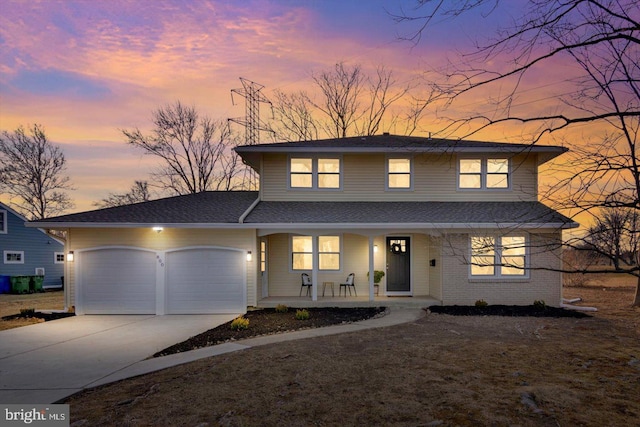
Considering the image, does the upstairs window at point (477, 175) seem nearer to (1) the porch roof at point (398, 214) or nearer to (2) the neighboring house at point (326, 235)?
(2) the neighboring house at point (326, 235)

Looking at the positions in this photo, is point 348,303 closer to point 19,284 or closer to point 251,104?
point 251,104

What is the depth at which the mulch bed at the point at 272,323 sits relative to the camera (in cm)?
862

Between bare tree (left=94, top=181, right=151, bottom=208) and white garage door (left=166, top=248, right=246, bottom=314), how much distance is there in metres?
21.3

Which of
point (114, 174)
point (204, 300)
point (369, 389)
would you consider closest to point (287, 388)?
point (369, 389)

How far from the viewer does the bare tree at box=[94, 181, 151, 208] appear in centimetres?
3156

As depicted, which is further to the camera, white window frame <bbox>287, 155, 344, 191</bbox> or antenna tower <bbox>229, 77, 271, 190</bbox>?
antenna tower <bbox>229, 77, 271, 190</bbox>

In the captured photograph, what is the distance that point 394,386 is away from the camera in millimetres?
5598

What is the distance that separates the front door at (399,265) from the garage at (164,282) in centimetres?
531

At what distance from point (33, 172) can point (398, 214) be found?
29976 mm

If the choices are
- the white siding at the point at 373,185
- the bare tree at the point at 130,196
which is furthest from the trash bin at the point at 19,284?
the white siding at the point at 373,185

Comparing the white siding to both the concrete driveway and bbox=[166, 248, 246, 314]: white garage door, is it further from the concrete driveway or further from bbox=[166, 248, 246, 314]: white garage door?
the concrete driveway

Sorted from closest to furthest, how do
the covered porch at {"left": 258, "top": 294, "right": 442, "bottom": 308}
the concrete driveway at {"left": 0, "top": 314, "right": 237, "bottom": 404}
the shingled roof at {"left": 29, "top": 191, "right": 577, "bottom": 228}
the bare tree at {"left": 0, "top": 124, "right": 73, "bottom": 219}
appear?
the concrete driveway at {"left": 0, "top": 314, "right": 237, "bottom": 404}, the shingled roof at {"left": 29, "top": 191, "right": 577, "bottom": 228}, the covered porch at {"left": 258, "top": 294, "right": 442, "bottom": 308}, the bare tree at {"left": 0, "top": 124, "right": 73, "bottom": 219}

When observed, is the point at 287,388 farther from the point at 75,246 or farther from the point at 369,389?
the point at 75,246

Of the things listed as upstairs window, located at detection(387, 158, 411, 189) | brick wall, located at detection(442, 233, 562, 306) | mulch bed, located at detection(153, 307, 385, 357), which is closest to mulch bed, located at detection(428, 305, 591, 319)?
brick wall, located at detection(442, 233, 562, 306)
